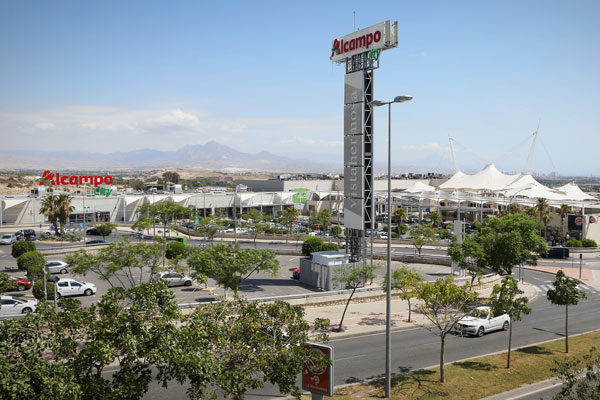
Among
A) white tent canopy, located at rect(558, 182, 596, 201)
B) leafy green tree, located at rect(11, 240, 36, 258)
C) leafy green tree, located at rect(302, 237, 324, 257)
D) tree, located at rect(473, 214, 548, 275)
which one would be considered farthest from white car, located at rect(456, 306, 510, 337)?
white tent canopy, located at rect(558, 182, 596, 201)

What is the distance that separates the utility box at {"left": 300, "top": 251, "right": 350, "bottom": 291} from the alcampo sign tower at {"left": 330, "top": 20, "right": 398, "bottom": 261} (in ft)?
6.35

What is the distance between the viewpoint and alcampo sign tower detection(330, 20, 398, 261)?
39.9 m

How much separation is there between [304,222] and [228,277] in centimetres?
6148

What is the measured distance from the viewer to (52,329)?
1085cm

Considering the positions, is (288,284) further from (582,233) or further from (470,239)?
(582,233)

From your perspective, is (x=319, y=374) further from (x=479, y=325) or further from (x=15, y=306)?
Answer: (x=15, y=306)

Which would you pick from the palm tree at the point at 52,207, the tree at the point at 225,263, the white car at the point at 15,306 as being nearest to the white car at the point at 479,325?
the tree at the point at 225,263

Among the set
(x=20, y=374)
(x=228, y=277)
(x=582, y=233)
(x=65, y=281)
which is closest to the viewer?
(x=20, y=374)

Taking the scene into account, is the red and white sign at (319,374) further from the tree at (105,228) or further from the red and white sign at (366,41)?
the tree at (105,228)

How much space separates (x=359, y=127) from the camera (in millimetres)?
40344

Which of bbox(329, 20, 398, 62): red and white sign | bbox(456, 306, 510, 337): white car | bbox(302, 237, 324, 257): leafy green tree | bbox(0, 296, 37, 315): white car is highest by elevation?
bbox(329, 20, 398, 62): red and white sign

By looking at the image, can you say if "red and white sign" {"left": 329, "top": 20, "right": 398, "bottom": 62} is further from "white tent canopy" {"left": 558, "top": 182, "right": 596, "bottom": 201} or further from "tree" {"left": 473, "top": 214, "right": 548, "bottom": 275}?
"white tent canopy" {"left": 558, "top": 182, "right": 596, "bottom": 201}

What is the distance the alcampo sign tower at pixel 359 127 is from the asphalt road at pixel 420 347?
13942 millimetres

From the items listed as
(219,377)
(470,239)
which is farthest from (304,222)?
(219,377)
